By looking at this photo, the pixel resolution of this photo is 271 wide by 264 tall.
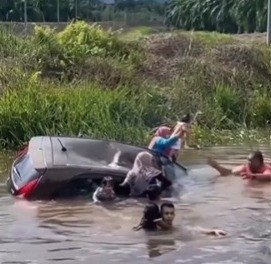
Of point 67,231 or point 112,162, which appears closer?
point 67,231

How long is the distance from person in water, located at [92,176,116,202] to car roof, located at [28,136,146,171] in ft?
Answer: 0.74

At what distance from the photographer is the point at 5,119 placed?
20938 mm

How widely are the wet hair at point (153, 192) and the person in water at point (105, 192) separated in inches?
21.0

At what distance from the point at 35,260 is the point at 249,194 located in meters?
5.36

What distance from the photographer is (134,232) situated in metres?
12.4

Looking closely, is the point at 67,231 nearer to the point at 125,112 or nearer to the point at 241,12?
the point at 125,112

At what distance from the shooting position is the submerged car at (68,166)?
14047mm

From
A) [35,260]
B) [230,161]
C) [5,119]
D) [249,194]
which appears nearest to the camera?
[35,260]

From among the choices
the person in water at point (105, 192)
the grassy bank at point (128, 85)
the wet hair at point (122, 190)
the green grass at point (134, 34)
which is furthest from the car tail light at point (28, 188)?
the green grass at point (134, 34)

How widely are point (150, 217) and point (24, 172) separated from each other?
2.70 meters

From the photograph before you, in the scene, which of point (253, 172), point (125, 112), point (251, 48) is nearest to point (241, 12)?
point (251, 48)

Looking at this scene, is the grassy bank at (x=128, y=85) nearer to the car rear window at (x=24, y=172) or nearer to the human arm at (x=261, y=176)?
the human arm at (x=261, y=176)

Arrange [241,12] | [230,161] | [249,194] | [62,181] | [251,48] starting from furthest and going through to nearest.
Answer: [241,12]
[251,48]
[230,161]
[249,194]
[62,181]

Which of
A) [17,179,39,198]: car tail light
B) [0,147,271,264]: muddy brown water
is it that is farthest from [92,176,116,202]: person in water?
[17,179,39,198]: car tail light
